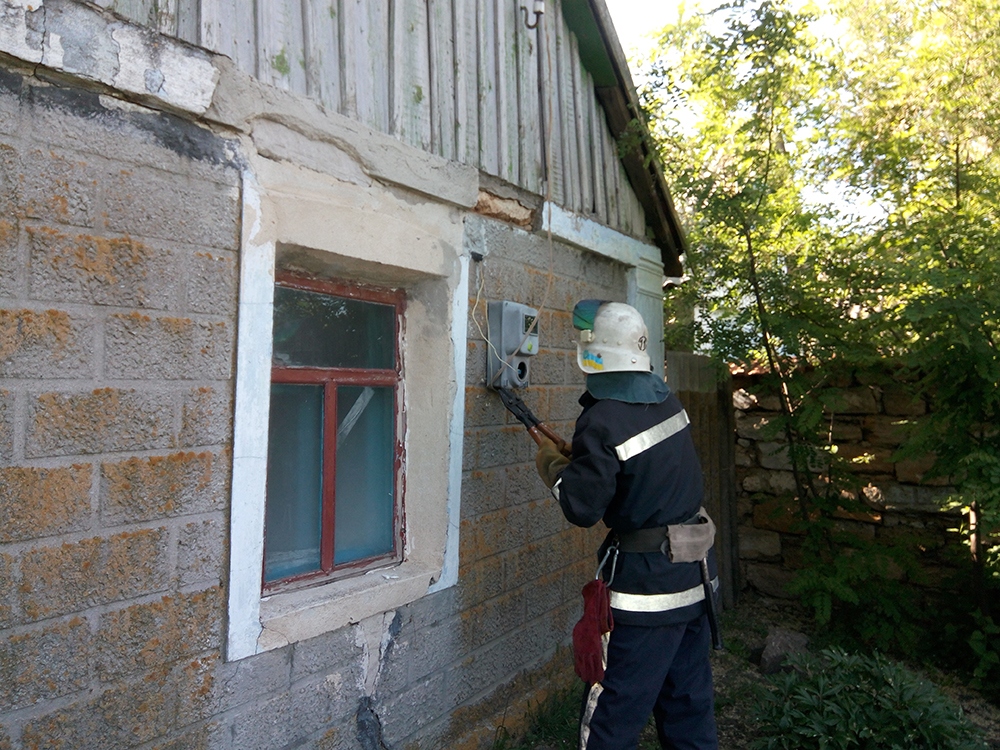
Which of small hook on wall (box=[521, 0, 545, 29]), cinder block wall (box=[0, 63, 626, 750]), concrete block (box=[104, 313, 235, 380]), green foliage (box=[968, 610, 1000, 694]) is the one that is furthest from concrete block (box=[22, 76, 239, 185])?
green foliage (box=[968, 610, 1000, 694])

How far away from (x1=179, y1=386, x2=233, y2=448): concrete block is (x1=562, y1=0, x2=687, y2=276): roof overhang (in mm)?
3325

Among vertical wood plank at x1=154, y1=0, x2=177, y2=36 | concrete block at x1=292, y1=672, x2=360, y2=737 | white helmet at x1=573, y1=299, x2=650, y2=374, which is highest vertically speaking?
vertical wood plank at x1=154, y1=0, x2=177, y2=36

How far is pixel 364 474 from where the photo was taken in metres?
3.23

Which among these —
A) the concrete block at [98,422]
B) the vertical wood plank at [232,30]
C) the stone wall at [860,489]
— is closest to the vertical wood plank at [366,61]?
the vertical wood plank at [232,30]

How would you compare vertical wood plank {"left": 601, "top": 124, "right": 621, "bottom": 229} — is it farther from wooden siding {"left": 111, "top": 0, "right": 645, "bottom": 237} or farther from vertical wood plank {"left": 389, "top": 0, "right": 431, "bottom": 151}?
vertical wood plank {"left": 389, "top": 0, "right": 431, "bottom": 151}

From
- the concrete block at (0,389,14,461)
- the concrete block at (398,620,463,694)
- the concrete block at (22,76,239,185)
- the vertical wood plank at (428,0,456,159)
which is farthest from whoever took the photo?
the vertical wood plank at (428,0,456,159)

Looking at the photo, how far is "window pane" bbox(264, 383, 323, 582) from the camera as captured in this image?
9.24 feet

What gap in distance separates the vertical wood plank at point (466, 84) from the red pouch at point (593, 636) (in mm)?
2043

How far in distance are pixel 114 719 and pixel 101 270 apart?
1262 millimetres

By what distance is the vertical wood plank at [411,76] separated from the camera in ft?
10.0

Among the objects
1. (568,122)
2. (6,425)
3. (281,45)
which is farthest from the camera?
(568,122)

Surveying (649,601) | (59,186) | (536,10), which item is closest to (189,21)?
(59,186)

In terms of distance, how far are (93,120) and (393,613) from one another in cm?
204

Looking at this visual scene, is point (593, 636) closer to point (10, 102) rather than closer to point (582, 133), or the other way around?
point (10, 102)
